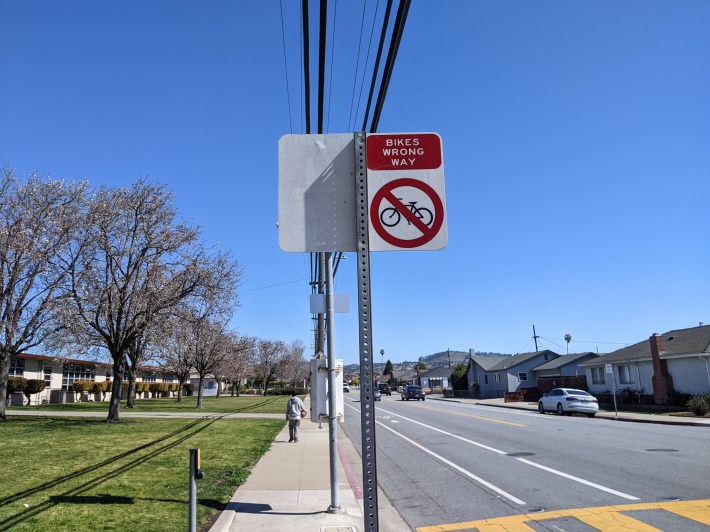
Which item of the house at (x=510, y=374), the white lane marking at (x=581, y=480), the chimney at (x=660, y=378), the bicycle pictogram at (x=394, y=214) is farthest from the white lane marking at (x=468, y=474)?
the house at (x=510, y=374)

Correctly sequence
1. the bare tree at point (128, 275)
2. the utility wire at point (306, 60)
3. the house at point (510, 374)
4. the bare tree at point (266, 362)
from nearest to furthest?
the utility wire at point (306, 60) < the bare tree at point (128, 275) < the house at point (510, 374) < the bare tree at point (266, 362)

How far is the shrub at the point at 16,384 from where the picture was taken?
34.6 meters

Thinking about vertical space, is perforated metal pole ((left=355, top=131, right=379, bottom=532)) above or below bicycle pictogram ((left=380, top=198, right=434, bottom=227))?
below

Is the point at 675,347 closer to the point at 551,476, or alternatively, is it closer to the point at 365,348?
the point at 551,476

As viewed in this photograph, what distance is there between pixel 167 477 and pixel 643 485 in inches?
333

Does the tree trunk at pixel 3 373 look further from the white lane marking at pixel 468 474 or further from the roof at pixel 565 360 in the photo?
the roof at pixel 565 360

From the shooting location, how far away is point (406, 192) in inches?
102

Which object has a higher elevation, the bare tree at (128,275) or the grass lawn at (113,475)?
the bare tree at (128,275)

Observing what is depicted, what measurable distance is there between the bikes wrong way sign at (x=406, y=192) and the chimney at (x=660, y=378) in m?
32.6

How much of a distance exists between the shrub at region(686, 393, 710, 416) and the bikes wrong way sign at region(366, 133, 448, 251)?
27534 mm

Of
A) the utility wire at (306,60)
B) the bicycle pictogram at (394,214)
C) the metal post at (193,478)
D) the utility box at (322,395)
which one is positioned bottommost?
the metal post at (193,478)

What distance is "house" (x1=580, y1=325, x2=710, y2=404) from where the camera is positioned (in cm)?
2853

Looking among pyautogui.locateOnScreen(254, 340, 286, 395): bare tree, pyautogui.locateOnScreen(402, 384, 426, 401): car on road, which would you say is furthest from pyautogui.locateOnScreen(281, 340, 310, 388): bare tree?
pyautogui.locateOnScreen(402, 384, 426, 401): car on road

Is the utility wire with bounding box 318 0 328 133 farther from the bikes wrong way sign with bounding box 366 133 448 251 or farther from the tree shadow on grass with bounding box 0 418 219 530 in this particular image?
the tree shadow on grass with bounding box 0 418 219 530
